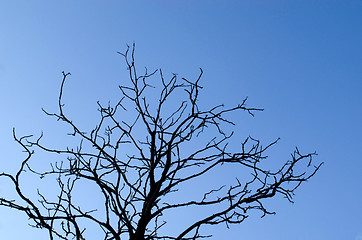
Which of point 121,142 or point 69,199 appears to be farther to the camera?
point 121,142

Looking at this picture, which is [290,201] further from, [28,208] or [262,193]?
[28,208]

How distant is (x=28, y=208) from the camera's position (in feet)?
10.4

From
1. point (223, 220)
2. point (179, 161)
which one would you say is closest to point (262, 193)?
point (223, 220)

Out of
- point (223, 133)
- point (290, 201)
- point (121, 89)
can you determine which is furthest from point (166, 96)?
point (290, 201)

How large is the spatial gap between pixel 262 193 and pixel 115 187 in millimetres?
1393

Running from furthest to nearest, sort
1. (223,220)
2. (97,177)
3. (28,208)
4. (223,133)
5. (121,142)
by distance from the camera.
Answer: (223,133) < (121,142) < (97,177) < (223,220) < (28,208)

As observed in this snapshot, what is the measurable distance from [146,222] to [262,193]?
1128mm

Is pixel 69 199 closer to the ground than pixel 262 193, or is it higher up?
higher up

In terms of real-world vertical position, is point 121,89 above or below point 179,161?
above

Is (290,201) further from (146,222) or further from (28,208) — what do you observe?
(28,208)

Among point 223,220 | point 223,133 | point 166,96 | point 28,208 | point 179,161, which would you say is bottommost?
point 223,220

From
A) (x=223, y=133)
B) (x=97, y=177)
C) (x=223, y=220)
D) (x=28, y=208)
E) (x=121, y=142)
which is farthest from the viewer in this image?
(x=223, y=133)

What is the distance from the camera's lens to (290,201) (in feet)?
13.1

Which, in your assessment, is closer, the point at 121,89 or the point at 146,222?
the point at 146,222
